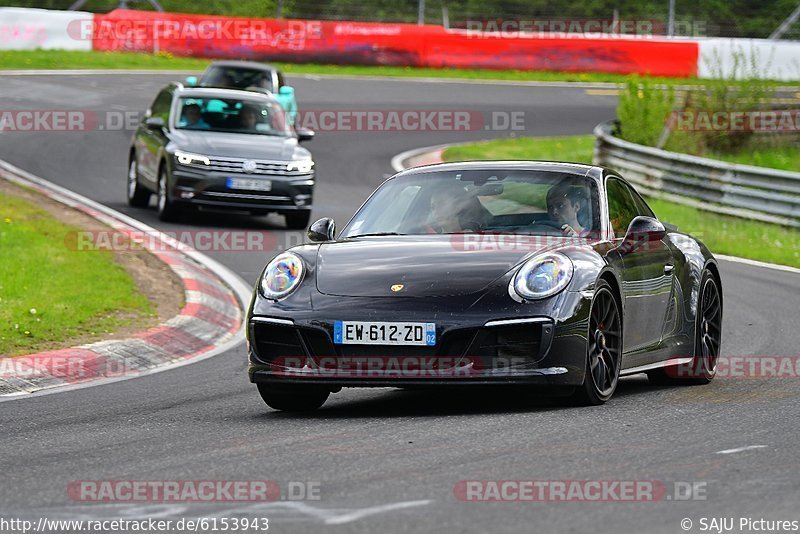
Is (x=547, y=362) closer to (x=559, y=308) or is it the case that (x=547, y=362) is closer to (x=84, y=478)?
(x=559, y=308)

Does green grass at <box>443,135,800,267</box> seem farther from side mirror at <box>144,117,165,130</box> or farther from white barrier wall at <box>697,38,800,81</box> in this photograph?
white barrier wall at <box>697,38,800,81</box>

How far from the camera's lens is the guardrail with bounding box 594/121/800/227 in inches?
818

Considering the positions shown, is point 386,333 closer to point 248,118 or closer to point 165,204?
point 165,204

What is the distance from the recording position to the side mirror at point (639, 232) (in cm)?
→ 859

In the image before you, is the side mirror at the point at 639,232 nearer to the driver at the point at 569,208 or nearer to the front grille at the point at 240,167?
the driver at the point at 569,208

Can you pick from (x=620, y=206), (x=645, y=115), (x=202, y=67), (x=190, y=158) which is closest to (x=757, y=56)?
(x=645, y=115)

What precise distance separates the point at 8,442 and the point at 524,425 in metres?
2.42

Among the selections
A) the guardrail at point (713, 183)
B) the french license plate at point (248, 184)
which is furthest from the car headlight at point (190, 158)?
the guardrail at point (713, 183)

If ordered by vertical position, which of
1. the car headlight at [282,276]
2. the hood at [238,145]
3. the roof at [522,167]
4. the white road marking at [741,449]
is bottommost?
the hood at [238,145]

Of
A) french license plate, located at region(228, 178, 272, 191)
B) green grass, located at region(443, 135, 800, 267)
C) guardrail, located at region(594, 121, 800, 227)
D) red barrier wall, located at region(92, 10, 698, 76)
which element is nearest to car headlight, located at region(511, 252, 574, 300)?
green grass, located at region(443, 135, 800, 267)

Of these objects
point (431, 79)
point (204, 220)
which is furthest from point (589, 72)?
point (204, 220)

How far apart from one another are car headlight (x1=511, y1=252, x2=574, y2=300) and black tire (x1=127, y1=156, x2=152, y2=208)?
13.3 m

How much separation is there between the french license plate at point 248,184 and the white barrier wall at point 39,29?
21727mm

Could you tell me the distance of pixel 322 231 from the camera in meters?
8.64
